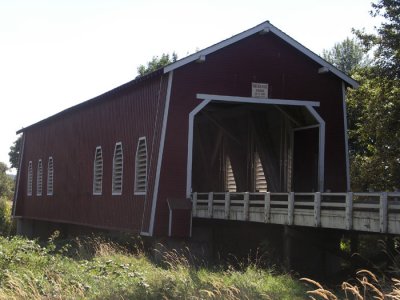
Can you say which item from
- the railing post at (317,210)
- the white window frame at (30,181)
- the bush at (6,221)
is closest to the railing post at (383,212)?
the railing post at (317,210)

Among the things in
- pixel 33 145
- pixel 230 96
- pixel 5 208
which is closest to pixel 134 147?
pixel 230 96

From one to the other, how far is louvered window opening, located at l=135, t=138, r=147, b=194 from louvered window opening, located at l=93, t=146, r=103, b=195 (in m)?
4.39

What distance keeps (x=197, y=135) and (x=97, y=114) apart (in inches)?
165

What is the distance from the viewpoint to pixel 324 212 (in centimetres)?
1339

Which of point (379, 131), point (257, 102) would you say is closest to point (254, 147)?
point (257, 102)

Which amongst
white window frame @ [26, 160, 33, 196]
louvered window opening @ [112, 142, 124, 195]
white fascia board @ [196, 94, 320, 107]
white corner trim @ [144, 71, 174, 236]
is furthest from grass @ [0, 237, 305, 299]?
white window frame @ [26, 160, 33, 196]

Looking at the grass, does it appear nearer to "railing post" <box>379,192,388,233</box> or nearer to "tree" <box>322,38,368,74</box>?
"railing post" <box>379,192,388,233</box>

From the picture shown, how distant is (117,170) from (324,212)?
1087cm

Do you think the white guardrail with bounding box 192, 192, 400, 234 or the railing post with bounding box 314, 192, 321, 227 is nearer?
the white guardrail with bounding box 192, 192, 400, 234

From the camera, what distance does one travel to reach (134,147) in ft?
68.5

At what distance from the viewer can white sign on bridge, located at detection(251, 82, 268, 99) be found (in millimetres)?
19125

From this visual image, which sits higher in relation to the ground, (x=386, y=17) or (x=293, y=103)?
(x=386, y=17)

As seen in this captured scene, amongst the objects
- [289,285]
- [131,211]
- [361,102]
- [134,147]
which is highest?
[361,102]

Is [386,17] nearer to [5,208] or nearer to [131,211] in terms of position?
[131,211]
